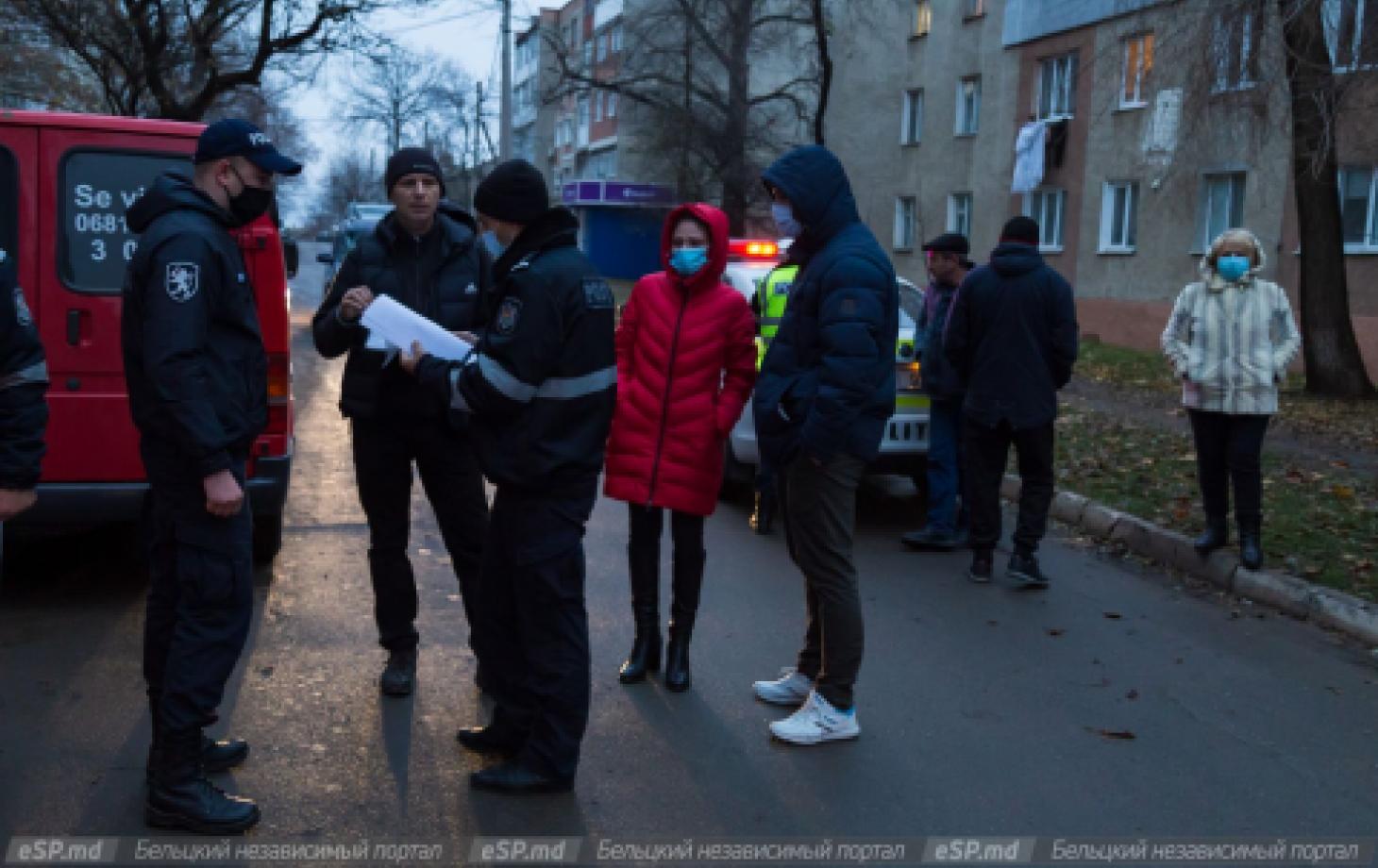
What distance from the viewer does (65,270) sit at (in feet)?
18.0

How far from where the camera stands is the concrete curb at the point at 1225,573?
5.97m

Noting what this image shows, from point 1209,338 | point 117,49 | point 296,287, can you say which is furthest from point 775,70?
point 1209,338

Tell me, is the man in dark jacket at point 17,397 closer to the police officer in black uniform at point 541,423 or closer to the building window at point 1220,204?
the police officer in black uniform at point 541,423

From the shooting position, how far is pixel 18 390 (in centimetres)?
339

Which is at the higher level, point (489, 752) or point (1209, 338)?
point (1209, 338)

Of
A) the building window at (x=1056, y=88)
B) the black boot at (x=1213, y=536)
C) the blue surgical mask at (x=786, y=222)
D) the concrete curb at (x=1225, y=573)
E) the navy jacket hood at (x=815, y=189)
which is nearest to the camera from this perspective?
the navy jacket hood at (x=815, y=189)

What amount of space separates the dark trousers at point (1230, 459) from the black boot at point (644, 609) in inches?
133

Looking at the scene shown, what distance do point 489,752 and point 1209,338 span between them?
4463 mm

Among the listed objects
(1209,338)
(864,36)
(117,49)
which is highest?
(864,36)

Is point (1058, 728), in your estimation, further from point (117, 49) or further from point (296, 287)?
point (296, 287)

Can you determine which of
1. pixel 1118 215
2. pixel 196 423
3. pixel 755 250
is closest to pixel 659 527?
pixel 196 423

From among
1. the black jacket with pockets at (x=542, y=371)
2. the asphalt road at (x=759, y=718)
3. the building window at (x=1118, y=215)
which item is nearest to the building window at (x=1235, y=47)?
the asphalt road at (x=759, y=718)

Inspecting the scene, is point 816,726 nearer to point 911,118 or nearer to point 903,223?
point 903,223

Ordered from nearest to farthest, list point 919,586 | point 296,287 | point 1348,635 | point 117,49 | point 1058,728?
1. point 1058,728
2. point 1348,635
3. point 919,586
4. point 117,49
5. point 296,287
